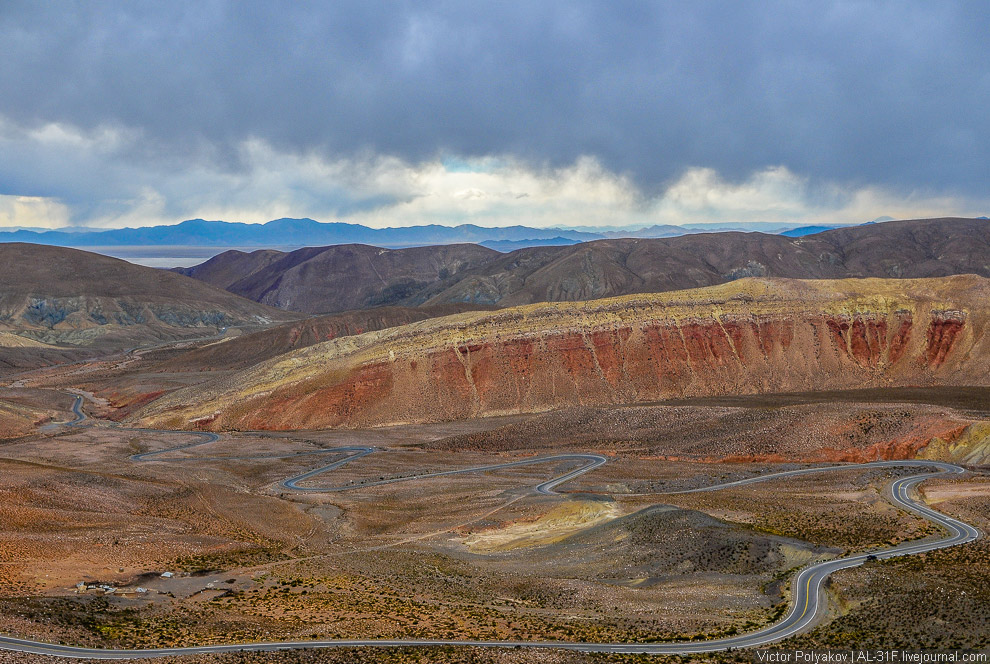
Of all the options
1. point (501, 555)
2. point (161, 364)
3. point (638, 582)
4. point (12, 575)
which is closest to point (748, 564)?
point (638, 582)

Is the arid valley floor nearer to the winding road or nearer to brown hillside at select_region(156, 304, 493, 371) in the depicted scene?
the winding road

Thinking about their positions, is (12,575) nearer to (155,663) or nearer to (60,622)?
(60,622)

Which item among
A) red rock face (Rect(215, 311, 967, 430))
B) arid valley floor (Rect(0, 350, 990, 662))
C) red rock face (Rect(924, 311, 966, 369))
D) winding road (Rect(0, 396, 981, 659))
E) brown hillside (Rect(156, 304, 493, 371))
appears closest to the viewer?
winding road (Rect(0, 396, 981, 659))

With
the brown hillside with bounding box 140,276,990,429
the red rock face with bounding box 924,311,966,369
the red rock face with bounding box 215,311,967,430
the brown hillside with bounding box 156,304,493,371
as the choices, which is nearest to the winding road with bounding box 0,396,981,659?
the red rock face with bounding box 215,311,967,430

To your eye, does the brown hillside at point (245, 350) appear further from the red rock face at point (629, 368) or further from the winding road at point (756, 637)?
the winding road at point (756, 637)

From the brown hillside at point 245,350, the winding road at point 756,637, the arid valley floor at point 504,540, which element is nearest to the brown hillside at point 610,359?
the arid valley floor at point 504,540

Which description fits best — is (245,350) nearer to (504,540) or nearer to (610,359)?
(610,359)
